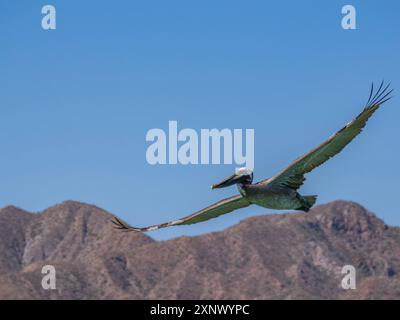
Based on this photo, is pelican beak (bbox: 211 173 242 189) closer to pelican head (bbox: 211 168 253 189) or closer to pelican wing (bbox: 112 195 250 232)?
pelican head (bbox: 211 168 253 189)

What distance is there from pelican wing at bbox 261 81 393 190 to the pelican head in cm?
41

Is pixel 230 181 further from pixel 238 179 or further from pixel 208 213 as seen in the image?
pixel 208 213

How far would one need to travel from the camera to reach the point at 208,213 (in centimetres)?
2958

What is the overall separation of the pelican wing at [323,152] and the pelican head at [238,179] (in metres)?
0.41

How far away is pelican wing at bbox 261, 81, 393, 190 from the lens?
26.9m

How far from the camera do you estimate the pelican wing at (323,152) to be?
2694 centimetres

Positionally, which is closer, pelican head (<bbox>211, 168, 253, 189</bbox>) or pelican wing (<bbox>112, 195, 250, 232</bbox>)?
pelican head (<bbox>211, 168, 253, 189</bbox>)
